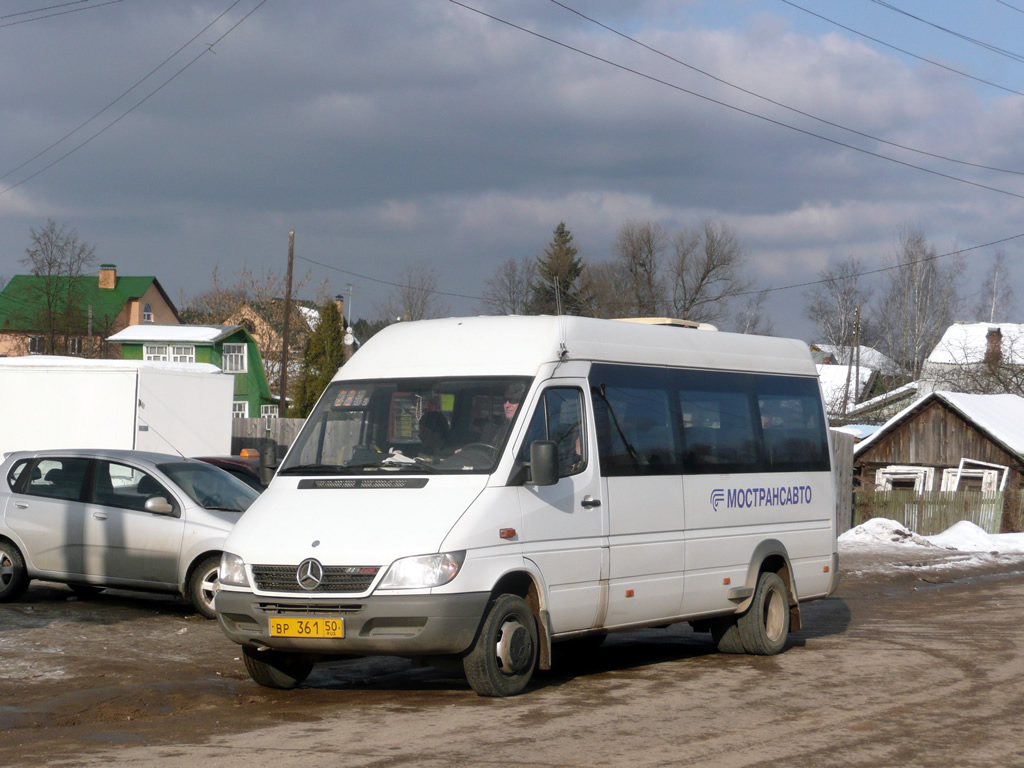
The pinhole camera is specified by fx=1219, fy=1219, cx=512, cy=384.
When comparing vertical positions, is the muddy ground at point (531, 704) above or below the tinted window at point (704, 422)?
below

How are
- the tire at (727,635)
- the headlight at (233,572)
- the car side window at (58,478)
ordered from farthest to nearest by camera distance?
1. the car side window at (58,478)
2. the tire at (727,635)
3. the headlight at (233,572)

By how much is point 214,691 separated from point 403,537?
2166mm

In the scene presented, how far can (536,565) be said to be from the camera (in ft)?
28.1

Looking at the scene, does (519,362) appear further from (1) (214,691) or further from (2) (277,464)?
(1) (214,691)

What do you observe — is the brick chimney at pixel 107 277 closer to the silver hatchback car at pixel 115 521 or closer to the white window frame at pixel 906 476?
the white window frame at pixel 906 476

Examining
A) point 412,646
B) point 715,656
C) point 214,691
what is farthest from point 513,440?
point 715,656

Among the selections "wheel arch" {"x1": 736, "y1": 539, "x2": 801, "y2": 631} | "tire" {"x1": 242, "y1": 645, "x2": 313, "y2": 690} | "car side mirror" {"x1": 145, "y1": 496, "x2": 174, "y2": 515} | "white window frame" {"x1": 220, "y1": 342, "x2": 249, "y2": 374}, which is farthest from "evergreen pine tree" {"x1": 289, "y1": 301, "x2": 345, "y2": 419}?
"tire" {"x1": 242, "y1": 645, "x2": 313, "y2": 690}

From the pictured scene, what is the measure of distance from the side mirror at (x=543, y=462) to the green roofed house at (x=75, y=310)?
57.4 m

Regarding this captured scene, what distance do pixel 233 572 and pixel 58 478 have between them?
6.12m

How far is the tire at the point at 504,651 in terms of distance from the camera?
8.12 meters

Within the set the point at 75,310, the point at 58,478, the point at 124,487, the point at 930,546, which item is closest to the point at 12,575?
the point at 58,478

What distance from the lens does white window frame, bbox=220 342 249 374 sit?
59031mm

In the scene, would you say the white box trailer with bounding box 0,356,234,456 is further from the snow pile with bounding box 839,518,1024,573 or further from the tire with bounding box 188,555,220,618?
the snow pile with bounding box 839,518,1024,573

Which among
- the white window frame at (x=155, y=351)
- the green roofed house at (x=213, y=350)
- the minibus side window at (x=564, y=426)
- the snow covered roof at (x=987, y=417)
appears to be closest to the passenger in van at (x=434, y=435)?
the minibus side window at (x=564, y=426)
